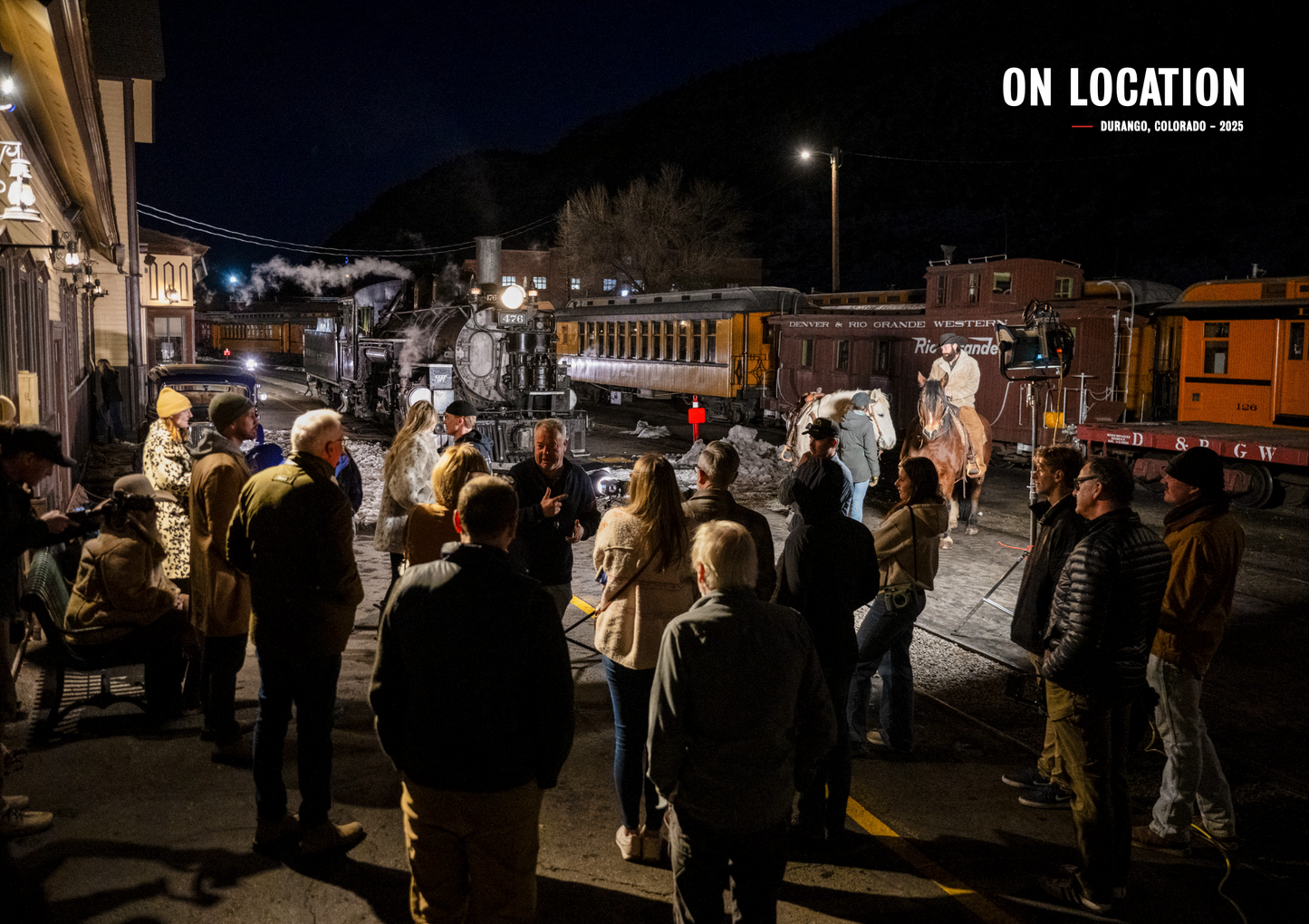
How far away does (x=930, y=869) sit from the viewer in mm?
4219

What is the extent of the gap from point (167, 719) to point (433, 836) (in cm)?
338

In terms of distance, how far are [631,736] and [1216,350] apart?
16501mm

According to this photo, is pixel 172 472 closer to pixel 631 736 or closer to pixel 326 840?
pixel 326 840

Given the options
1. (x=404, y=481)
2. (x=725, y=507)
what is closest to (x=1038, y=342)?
(x=404, y=481)

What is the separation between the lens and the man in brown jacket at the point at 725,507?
4121 mm

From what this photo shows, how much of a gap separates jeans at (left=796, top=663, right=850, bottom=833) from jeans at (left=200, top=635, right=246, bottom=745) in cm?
298

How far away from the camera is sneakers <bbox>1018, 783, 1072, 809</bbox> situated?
484cm

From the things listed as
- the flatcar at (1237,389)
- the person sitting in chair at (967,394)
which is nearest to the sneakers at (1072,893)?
the person sitting in chair at (967,394)

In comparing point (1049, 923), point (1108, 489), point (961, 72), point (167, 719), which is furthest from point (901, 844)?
point (961, 72)

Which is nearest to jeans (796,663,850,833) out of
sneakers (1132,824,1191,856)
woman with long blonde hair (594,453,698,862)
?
woman with long blonde hair (594,453,698,862)

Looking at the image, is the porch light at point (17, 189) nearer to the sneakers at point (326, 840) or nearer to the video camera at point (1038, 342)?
the sneakers at point (326, 840)

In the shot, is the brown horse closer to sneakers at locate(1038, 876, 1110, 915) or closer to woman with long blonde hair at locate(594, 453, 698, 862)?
sneakers at locate(1038, 876, 1110, 915)

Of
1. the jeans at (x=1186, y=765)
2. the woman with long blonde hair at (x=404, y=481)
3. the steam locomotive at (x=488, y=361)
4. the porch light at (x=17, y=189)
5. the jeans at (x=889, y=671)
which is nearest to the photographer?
the jeans at (x=1186, y=765)

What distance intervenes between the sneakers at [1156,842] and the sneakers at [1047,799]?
0.37m
